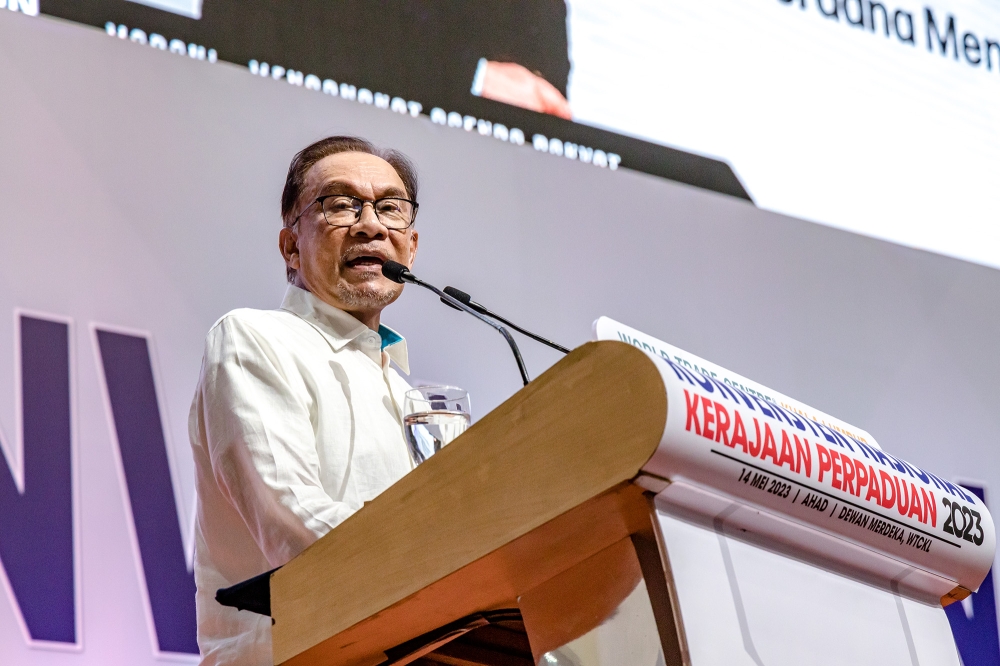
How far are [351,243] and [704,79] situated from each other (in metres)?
1.71

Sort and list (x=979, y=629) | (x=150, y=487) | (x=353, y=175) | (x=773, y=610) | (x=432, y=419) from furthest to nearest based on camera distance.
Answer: (x=979, y=629)
(x=150, y=487)
(x=353, y=175)
(x=432, y=419)
(x=773, y=610)

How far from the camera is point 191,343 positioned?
2.41m

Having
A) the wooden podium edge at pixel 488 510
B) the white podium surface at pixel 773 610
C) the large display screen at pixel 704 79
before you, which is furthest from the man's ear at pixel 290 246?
the white podium surface at pixel 773 610

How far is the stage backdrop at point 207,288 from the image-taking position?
86.3 inches

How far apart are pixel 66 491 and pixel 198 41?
109 centimetres

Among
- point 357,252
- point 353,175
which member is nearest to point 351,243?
point 357,252

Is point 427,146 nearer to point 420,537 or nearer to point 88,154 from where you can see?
point 88,154

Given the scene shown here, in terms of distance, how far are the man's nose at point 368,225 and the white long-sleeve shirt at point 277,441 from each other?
152 mm

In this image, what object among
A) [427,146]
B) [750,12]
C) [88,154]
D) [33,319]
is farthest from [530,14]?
[33,319]

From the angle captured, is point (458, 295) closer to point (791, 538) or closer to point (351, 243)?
point (351, 243)

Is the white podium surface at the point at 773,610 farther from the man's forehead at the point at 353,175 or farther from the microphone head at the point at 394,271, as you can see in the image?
the man's forehead at the point at 353,175

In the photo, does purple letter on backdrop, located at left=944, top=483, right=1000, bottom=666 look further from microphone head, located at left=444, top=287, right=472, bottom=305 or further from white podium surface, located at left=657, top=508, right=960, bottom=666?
white podium surface, located at left=657, top=508, right=960, bottom=666

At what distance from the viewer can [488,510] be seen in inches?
34.8

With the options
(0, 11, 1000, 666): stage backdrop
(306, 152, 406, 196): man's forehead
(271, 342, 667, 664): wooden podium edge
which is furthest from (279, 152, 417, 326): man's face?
(271, 342, 667, 664): wooden podium edge
